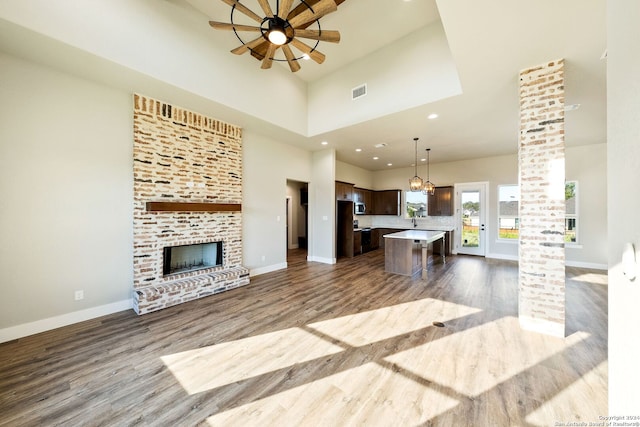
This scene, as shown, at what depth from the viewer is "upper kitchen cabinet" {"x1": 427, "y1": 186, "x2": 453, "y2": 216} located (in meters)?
7.88

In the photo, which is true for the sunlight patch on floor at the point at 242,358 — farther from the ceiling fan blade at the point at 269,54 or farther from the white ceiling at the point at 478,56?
the white ceiling at the point at 478,56

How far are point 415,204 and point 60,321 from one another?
939 centimetres

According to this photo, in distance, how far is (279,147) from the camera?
585 cm

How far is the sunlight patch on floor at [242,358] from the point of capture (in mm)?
2027

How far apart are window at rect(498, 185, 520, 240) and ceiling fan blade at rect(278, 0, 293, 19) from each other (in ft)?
25.6

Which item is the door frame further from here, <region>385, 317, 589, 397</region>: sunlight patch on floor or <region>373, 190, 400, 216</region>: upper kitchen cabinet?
<region>385, 317, 589, 397</region>: sunlight patch on floor

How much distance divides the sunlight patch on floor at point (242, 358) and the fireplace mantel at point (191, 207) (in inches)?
89.8

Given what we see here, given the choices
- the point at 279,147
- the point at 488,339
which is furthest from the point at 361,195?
the point at 488,339

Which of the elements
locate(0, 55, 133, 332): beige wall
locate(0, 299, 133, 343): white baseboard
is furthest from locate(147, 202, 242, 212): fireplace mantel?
locate(0, 299, 133, 343): white baseboard

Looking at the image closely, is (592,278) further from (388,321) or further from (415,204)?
(388,321)

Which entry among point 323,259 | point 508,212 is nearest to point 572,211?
point 508,212

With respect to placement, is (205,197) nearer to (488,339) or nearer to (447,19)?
(447,19)

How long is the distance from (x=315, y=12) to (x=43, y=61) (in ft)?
11.3

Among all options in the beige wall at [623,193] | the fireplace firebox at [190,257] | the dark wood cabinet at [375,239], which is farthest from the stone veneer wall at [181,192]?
the dark wood cabinet at [375,239]
